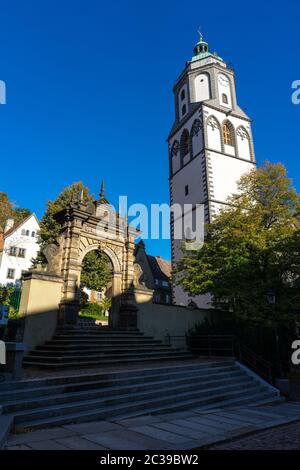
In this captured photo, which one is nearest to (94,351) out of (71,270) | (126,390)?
(71,270)

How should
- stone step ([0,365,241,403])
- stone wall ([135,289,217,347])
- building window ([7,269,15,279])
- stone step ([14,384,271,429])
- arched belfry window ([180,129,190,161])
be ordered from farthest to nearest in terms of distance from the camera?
1. building window ([7,269,15,279])
2. arched belfry window ([180,129,190,161])
3. stone wall ([135,289,217,347])
4. stone step ([0,365,241,403])
5. stone step ([14,384,271,429])

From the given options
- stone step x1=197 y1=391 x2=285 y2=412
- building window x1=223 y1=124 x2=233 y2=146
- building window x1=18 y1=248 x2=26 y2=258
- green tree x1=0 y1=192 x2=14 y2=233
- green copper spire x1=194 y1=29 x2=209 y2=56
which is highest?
green copper spire x1=194 y1=29 x2=209 y2=56

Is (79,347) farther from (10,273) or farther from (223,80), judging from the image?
A: (223,80)

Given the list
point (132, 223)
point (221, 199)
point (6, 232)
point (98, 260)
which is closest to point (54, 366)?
point (132, 223)

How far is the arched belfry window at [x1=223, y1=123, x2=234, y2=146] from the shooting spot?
33.9 metres

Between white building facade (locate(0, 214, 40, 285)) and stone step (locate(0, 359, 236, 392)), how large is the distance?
1192 inches

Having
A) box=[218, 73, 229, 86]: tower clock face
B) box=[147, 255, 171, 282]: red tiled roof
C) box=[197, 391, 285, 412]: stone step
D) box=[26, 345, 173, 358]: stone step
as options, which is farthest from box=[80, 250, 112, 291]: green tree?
box=[218, 73, 229, 86]: tower clock face

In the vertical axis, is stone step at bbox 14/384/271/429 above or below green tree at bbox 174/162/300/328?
below

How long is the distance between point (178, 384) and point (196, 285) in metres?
8.09

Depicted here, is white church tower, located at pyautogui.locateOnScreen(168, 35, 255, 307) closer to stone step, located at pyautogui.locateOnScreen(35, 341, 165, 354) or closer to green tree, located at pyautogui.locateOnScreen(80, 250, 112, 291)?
green tree, located at pyautogui.locateOnScreen(80, 250, 112, 291)

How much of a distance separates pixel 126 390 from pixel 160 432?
2299 mm

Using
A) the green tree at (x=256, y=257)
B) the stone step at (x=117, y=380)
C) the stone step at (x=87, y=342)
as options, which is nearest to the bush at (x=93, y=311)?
the green tree at (x=256, y=257)

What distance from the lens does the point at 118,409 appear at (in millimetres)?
7246

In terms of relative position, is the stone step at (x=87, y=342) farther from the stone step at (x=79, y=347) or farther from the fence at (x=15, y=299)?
the fence at (x=15, y=299)
